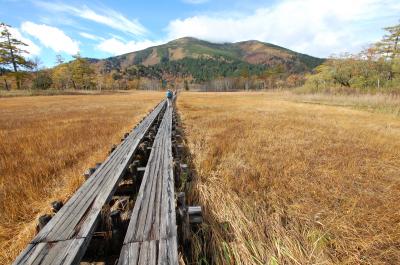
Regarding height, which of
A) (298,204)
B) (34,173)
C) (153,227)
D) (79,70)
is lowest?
(298,204)

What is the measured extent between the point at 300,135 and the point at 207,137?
316cm

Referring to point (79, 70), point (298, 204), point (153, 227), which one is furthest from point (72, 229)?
point (79, 70)

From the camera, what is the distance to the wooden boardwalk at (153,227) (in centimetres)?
143

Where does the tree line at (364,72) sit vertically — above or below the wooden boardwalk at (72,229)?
above

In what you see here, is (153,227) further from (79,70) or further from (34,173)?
(79,70)

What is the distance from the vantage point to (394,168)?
3.88 metres

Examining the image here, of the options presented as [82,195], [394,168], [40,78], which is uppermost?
[40,78]

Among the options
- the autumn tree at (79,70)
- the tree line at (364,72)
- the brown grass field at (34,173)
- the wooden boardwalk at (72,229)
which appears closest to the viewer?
the wooden boardwalk at (72,229)

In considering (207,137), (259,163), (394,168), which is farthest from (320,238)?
(207,137)

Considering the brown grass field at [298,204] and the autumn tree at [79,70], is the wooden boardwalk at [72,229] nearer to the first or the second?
the brown grass field at [298,204]

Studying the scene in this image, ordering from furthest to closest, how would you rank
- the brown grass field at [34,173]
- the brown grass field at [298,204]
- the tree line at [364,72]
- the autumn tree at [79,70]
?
the autumn tree at [79,70] → the tree line at [364,72] → the brown grass field at [34,173] → the brown grass field at [298,204]

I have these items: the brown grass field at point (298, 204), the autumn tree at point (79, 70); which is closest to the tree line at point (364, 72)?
the brown grass field at point (298, 204)

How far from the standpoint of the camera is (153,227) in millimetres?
1728

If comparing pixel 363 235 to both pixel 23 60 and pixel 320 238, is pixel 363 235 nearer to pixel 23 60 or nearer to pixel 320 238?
pixel 320 238
